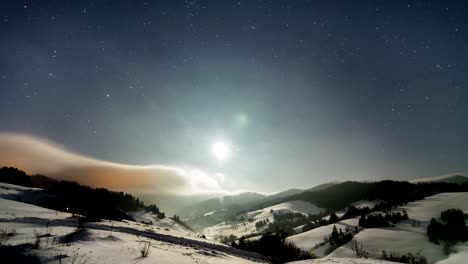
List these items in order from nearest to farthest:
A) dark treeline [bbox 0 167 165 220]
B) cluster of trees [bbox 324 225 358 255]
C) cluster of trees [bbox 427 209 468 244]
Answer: dark treeline [bbox 0 167 165 220]
cluster of trees [bbox 427 209 468 244]
cluster of trees [bbox 324 225 358 255]

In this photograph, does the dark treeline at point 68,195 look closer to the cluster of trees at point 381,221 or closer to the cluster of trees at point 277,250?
the cluster of trees at point 277,250

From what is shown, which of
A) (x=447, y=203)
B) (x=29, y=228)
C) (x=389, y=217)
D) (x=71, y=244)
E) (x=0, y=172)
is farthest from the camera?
(x=447, y=203)

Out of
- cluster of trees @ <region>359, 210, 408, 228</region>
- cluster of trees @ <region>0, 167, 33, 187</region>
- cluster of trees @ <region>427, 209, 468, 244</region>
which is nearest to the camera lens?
cluster of trees @ <region>0, 167, 33, 187</region>

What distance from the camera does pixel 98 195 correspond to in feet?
359

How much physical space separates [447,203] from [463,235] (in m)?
82.0

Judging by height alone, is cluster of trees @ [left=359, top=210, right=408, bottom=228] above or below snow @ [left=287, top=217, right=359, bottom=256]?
above

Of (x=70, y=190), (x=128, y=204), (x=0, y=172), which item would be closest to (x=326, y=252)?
(x=128, y=204)

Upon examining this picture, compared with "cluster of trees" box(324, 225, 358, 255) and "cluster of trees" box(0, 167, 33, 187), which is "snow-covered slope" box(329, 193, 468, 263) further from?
"cluster of trees" box(0, 167, 33, 187)

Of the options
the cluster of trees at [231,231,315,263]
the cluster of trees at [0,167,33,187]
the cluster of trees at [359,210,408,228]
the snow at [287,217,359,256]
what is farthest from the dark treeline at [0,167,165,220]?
the cluster of trees at [359,210,408,228]

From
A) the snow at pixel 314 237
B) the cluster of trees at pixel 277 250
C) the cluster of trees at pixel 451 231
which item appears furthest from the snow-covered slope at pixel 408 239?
the cluster of trees at pixel 277 250

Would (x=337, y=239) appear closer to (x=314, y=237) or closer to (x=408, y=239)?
(x=314, y=237)

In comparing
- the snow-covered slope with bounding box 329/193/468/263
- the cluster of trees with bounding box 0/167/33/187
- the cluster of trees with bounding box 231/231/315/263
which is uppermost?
the cluster of trees with bounding box 0/167/33/187

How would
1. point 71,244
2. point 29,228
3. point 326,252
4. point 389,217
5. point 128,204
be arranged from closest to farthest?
point 71,244 < point 29,228 < point 326,252 < point 128,204 < point 389,217

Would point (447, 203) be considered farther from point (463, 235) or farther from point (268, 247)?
point (268, 247)
